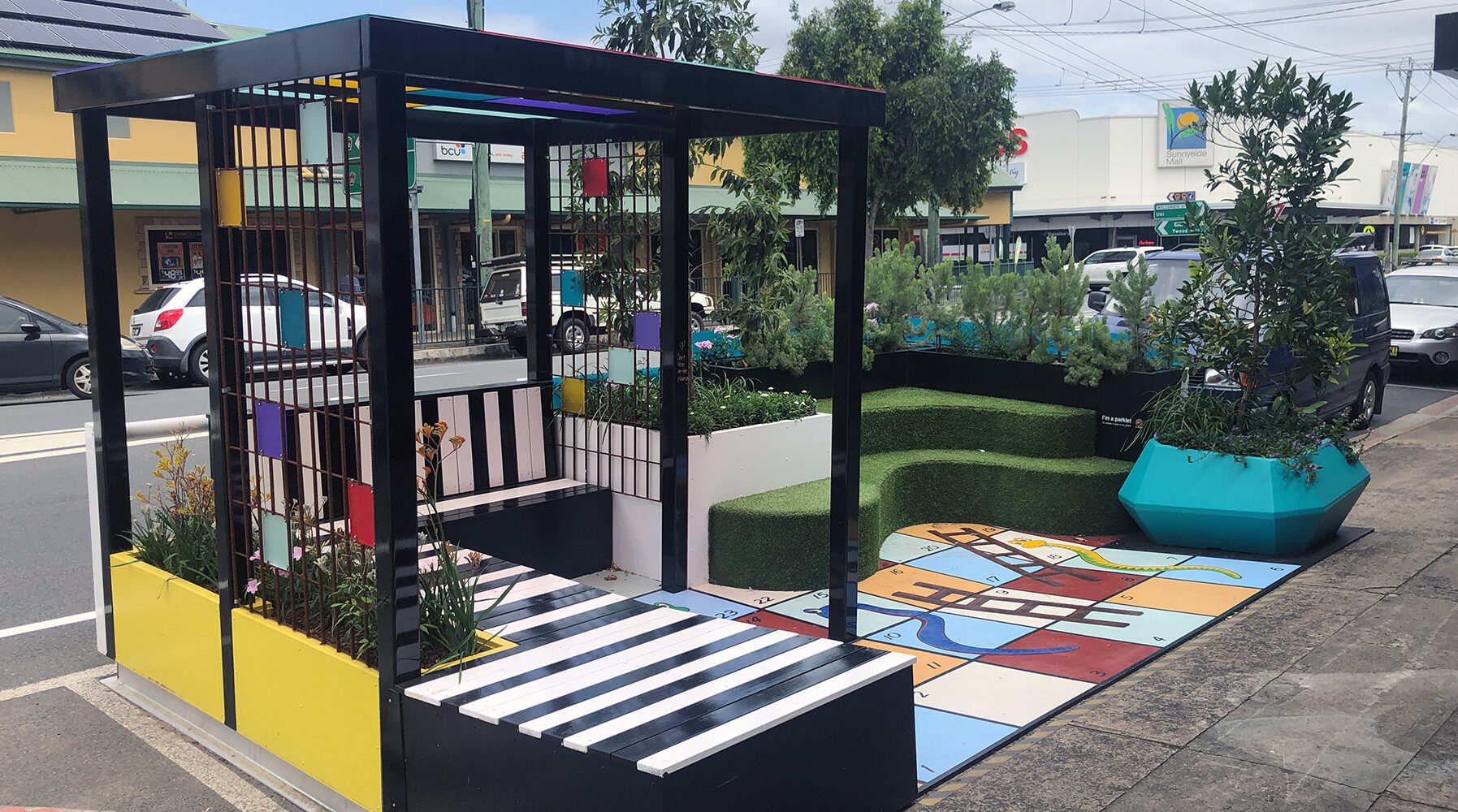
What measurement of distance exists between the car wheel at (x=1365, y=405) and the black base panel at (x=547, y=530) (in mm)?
8871

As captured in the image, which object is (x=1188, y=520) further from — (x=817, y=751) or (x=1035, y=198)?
(x=1035, y=198)

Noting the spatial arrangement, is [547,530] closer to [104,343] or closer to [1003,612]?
[104,343]

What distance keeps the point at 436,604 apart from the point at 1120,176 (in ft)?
180

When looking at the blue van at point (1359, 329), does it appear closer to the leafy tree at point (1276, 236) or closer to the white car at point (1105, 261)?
the leafy tree at point (1276, 236)

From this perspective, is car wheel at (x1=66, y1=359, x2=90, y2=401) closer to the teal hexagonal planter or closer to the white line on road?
the teal hexagonal planter

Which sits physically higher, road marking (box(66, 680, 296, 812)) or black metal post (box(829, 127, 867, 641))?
black metal post (box(829, 127, 867, 641))

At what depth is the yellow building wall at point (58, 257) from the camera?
66.7ft

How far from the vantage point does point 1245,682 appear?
16.3 ft

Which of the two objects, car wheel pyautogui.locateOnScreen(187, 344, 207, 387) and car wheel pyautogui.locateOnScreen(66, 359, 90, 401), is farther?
car wheel pyautogui.locateOnScreen(187, 344, 207, 387)

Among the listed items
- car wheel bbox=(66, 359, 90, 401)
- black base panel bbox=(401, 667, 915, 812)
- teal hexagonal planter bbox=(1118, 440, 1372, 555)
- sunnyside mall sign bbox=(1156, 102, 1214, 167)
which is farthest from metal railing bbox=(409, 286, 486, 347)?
sunnyside mall sign bbox=(1156, 102, 1214, 167)

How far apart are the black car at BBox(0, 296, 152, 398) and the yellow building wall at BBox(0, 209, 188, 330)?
497 cm

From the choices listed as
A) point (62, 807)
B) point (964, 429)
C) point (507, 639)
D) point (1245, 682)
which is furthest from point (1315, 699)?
point (62, 807)

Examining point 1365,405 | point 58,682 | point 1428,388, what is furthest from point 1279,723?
point 1428,388

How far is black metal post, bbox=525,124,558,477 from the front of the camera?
7.06m
